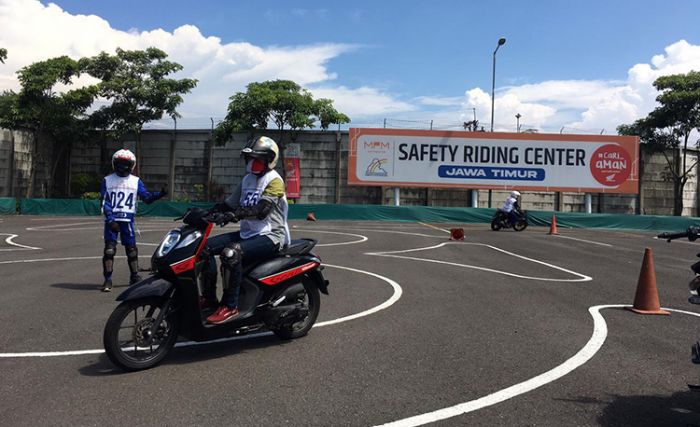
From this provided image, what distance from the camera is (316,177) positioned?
36.5 metres

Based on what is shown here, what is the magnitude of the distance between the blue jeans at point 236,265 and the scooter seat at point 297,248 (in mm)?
140

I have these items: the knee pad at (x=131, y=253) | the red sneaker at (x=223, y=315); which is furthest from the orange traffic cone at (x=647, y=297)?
the knee pad at (x=131, y=253)

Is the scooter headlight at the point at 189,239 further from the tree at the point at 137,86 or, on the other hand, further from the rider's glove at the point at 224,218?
the tree at the point at 137,86

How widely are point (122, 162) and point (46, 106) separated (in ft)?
95.2

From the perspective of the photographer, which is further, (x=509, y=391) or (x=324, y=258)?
(x=324, y=258)

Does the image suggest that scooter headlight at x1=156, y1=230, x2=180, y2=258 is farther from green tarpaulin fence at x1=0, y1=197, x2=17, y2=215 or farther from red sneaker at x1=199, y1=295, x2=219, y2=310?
green tarpaulin fence at x1=0, y1=197, x2=17, y2=215

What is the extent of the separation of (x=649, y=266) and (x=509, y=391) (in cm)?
433

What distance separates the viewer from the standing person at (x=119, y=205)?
26.3ft

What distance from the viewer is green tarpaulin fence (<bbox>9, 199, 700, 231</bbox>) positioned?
2975 cm

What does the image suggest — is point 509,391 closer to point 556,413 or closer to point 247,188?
point 556,413

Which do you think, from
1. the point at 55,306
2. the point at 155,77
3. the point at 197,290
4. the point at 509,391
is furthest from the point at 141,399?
the point at 155,77

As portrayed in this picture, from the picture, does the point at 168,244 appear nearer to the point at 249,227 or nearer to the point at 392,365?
the point at 249,227

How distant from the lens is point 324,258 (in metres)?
12.3

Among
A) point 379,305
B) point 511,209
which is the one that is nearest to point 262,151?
point 379,305
